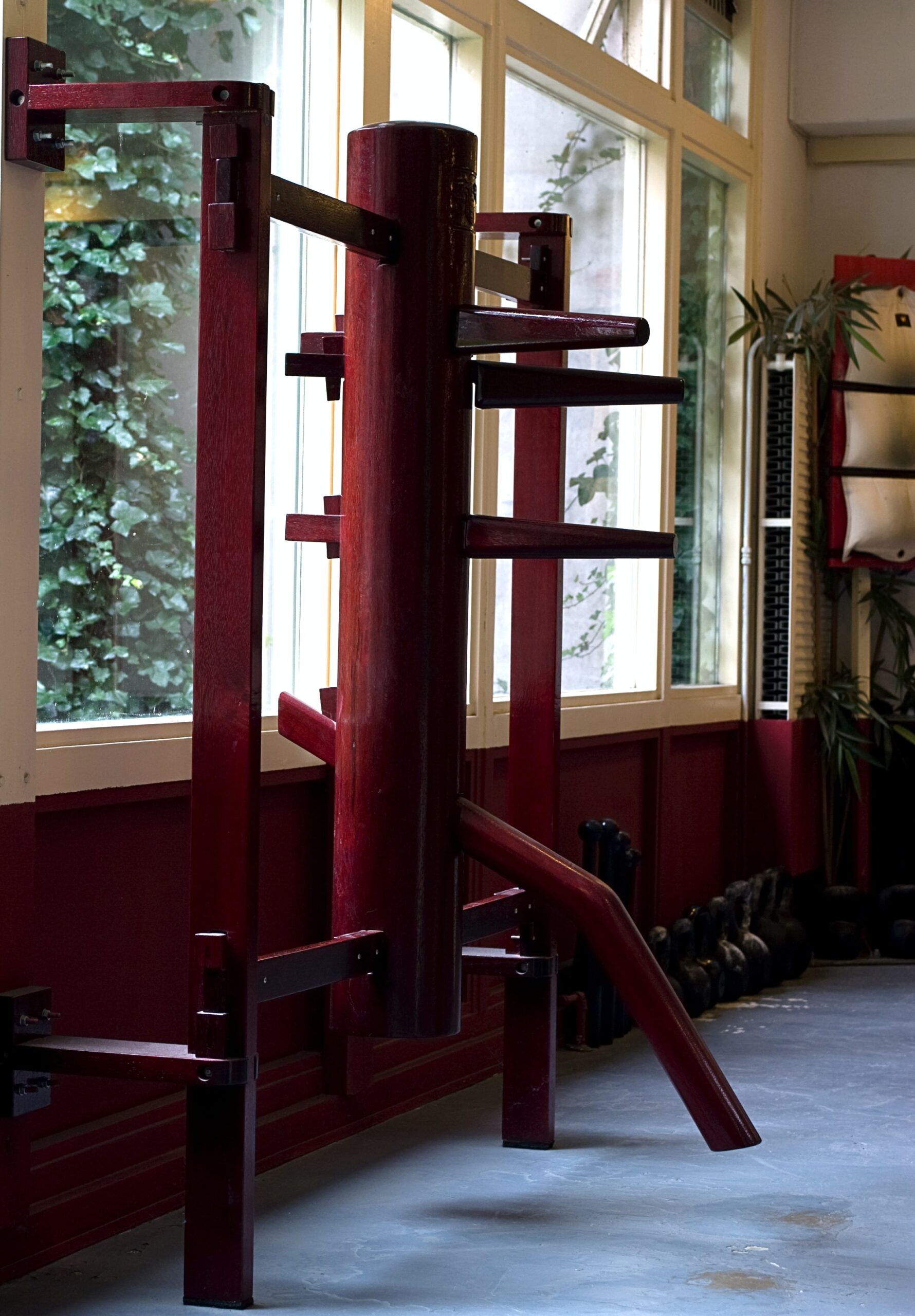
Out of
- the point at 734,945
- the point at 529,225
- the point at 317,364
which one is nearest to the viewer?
Answer: the point at 317,364

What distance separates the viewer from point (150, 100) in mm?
2566

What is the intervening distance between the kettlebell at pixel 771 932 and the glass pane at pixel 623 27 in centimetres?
258

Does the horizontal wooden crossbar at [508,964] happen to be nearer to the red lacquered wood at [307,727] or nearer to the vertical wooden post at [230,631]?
the red lacquered wood at [307,727]

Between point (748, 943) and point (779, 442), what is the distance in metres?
Result: 1.76

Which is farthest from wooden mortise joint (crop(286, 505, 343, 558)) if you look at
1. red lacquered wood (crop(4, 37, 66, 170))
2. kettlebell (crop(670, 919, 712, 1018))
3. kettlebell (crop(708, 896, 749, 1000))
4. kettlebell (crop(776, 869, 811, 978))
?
kettlebell (crop(776, 869, 811, 978))

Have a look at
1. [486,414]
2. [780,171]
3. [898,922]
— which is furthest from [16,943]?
[780,171]

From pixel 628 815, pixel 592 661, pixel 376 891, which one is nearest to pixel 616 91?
pixel 592 661

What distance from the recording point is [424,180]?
9.80ft

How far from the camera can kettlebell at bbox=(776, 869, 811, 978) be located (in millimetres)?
5820

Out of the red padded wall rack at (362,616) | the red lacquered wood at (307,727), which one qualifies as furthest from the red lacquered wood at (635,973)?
the red lacquered wood at (307,727)

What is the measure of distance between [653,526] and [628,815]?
0.90 meters

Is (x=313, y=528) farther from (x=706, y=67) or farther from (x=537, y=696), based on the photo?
(x=706, y=67)

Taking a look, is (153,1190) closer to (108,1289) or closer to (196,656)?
(108,1289)

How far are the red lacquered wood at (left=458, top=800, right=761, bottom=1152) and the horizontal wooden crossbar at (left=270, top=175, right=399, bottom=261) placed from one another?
3.19 ft
